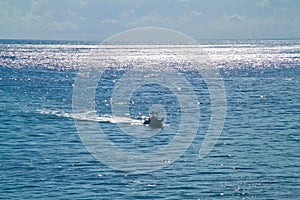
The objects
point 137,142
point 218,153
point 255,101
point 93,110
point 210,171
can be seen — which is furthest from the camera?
point 255,101

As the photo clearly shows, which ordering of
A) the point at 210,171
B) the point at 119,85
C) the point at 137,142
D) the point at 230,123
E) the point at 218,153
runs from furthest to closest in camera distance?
1. the point at 119,85
2. the point at 230,123
3. the point at 137,142
4. the point at 218,153
5. the point at 210,171

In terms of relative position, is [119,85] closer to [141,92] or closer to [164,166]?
[141,92]

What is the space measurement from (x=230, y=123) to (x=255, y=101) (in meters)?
29.2

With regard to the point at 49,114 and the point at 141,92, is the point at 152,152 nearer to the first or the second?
the point at 49,114

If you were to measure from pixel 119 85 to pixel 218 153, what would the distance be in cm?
8686

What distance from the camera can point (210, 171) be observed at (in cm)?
5553

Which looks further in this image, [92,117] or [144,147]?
[92,117]

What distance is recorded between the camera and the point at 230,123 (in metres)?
83.6

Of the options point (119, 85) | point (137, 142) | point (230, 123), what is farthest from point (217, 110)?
point (119, 85)

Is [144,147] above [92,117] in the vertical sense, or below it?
below

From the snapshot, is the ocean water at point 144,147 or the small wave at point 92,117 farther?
the small wave at point 92,117

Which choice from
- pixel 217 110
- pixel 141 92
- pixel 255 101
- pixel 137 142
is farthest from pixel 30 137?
pixel 141 92

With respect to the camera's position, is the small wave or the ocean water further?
the small wave

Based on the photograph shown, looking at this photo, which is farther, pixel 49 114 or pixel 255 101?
pixel 255 101
